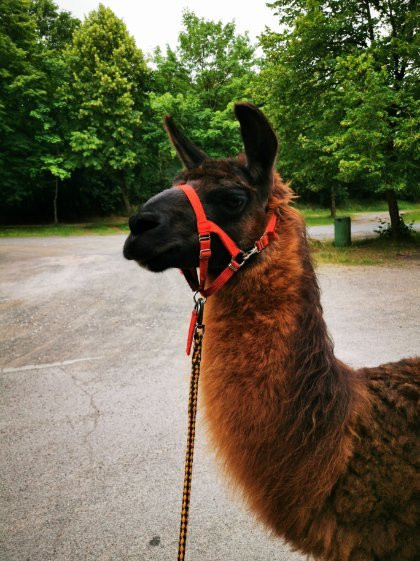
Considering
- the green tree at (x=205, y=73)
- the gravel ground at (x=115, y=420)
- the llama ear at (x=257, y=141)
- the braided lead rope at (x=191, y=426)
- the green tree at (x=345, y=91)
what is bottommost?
the gravel ground at (x=115, y=420)

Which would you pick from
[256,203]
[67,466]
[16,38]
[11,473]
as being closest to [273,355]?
[256,203]

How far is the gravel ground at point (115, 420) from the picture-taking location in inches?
84.7

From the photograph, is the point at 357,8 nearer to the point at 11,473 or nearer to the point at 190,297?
the point at 190,297

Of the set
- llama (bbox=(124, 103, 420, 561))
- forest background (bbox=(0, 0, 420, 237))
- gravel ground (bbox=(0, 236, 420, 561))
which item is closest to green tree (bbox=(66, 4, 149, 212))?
forest background (bbox=(0, 0, 420, 237))

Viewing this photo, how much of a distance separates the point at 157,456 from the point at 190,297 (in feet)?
14.5

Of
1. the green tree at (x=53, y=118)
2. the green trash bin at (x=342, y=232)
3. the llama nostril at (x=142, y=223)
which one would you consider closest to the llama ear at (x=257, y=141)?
the llama nostril at (x=142, y=223)

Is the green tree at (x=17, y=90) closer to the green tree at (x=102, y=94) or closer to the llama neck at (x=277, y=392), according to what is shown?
the green tree at (x=102, y=94)

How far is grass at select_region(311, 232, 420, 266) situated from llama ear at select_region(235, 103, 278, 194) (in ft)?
26.0

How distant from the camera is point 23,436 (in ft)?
10.1

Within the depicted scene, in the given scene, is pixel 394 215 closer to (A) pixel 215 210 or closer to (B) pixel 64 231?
(A) pixel 215 210

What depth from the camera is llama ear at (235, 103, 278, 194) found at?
134 centimetres

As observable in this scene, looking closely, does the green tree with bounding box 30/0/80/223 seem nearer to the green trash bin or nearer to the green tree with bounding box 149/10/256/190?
the green tree with bounding box 149/10/256/190

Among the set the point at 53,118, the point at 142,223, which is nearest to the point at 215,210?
the point at 142,223

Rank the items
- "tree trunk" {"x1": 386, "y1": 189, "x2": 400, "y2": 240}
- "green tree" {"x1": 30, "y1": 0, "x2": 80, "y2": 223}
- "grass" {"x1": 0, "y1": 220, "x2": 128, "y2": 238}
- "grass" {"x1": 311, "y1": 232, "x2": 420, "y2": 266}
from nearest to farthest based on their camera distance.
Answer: "grass" {"x1": 311, "y1": 232, "x2": 420, "y2": 266} < "tree trunk" {"x1": 386, "y1": 189, "x2": 400, "y2": 240} < "grass" {"x1": 0, "y1": 220, "x2": 128, "y2": 238} < "green tree" {"x1": 30, "y1": 0, "x2": 80, "y2": 223}
